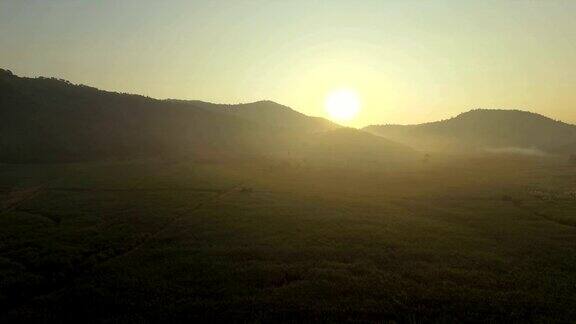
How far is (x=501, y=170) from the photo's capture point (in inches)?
5369

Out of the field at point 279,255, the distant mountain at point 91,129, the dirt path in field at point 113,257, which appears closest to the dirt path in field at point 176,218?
the dirt path in field at point 113,257

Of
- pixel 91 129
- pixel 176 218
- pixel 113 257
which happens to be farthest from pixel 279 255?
pixel 91 129

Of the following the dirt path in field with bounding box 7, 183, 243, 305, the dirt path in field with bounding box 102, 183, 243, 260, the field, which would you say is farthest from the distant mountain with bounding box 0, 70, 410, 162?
the dirt path in field with bounding box 7, 183, 243, 305

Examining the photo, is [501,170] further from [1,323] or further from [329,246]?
[1,323]

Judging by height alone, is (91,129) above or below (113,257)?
above

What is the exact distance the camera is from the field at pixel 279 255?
91.4 feet

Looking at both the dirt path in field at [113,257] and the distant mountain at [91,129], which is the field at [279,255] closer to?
the dirt path in field at [113,257]

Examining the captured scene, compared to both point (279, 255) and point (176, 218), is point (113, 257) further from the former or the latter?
point (176, 218)

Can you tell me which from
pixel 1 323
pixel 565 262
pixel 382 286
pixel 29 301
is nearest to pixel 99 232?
pixel 29 301

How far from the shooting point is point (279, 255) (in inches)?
1564

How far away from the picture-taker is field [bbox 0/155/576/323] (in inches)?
1096

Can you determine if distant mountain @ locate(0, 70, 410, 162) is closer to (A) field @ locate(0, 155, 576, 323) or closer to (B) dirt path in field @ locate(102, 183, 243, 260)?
(A) field @ locate(0, 155, 576, 323)

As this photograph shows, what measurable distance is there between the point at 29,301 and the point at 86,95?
177 metres

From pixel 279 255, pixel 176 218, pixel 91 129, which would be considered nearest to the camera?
pixel 279 255
